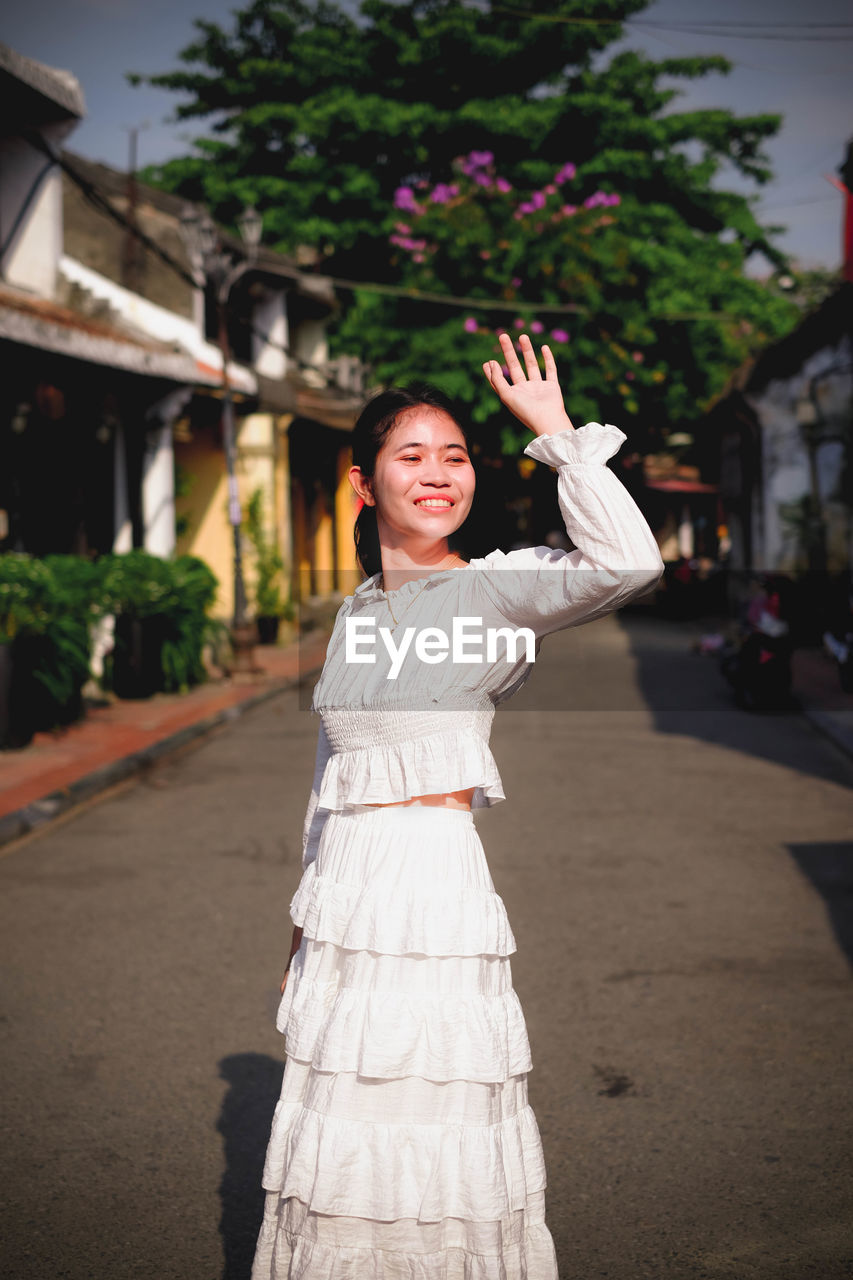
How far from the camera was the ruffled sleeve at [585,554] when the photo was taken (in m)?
1.94

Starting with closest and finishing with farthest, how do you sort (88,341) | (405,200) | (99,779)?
(99,779)
(88,341)
(405,200)

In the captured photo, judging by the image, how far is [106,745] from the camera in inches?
416

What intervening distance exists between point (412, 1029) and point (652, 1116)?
1909 millimetres

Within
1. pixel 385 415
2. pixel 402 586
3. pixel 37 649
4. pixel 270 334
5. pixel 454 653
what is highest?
pixel 270 334

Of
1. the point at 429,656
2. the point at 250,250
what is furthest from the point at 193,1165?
the point at 250,250

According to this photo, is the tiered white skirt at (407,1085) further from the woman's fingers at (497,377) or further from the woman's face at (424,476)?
the woman's fingers at (497,377)

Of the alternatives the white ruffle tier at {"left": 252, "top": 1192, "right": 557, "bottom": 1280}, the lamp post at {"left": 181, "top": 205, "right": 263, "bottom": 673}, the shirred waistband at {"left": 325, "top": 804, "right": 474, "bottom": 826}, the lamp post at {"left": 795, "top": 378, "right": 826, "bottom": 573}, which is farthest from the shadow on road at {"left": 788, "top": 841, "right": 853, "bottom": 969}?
the lamp post at {"left": 795, "top": 378, "right": 826, "bottom": 573}

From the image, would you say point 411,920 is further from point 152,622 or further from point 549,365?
point 152,622

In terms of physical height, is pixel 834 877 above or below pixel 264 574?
below

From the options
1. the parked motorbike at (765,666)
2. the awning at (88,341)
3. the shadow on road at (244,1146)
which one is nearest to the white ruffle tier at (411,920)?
the shadow on road at (244,1146)

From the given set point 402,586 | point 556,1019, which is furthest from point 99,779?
point 402,586

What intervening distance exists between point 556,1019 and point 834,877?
2611 mm

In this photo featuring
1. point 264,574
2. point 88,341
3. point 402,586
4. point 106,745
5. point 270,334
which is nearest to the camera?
point 402,586

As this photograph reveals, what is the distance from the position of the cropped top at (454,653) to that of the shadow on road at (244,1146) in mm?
1347
